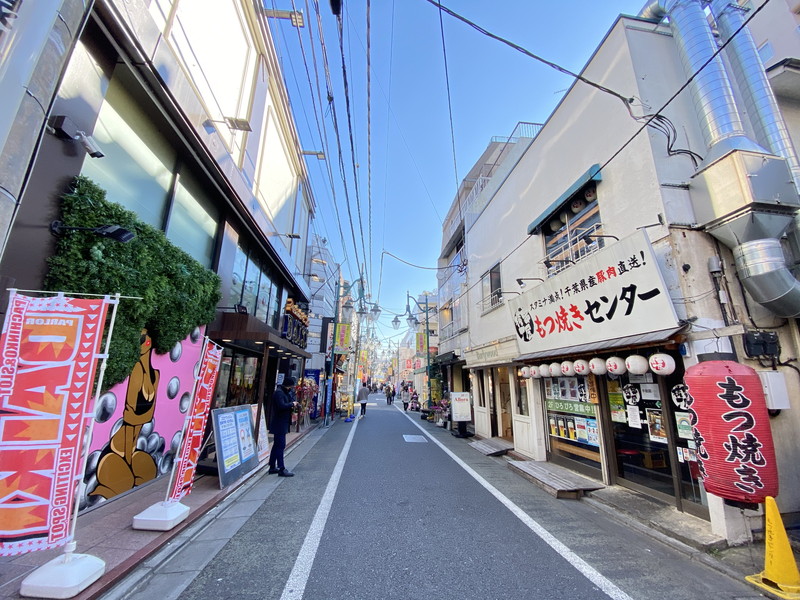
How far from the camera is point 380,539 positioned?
13.1 ft

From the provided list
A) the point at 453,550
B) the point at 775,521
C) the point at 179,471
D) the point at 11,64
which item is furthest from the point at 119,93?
the point at 775,521

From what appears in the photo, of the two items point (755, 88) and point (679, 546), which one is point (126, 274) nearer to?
point (679, 546)

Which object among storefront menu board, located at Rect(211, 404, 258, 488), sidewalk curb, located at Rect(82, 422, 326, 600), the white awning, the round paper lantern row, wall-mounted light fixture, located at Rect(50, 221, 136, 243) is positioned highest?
wall-mounted light fixture, located at Rect(50, 221, 136, 243)

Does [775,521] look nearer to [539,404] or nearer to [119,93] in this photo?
[539,404]

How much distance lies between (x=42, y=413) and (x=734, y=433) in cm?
679

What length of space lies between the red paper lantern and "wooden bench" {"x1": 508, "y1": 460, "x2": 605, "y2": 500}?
8.12ft

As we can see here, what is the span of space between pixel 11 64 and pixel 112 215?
107 inches

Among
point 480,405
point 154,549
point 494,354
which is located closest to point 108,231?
point 154,549

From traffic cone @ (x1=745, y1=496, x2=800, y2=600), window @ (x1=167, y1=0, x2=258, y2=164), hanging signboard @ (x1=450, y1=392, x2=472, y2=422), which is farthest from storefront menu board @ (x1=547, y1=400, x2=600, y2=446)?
window @ (x1=167, y1=0, x2=258, y2=164)

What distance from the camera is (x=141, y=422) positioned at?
17.3 feet

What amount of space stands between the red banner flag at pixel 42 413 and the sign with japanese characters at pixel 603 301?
678 cm

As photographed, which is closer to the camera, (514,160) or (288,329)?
(514,160)

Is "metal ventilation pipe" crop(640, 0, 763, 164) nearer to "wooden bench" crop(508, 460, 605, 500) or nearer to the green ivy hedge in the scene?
"wooden bench" crop(508, 460, 605, 500)

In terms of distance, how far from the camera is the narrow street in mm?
3008
